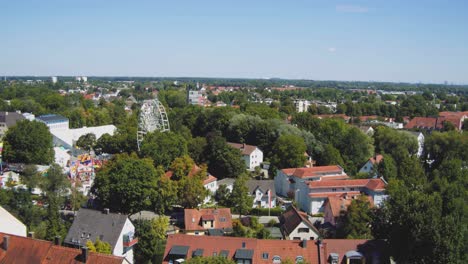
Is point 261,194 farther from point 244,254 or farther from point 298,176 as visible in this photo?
point 244,254

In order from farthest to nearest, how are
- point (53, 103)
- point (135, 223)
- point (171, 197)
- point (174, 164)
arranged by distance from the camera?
1. point (53, 103)
2. point (174, 164)
3. point (171, 197)
4. point (135, 223)

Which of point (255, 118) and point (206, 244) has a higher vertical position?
point (255, 118)

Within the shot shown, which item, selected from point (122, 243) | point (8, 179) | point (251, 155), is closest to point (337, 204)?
point (122, 243)

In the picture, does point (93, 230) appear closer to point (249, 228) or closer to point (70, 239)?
point (70, 239)

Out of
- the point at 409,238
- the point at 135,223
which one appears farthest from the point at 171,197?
the point at 409,238

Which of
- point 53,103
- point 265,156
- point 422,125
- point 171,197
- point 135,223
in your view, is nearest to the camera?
point 135,223

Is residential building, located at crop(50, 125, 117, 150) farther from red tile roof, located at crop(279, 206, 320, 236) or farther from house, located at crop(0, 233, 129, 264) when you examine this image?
house, located at crop(0, 233, 129, 264)
